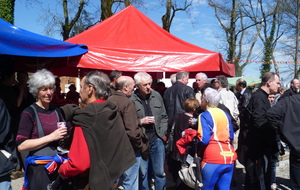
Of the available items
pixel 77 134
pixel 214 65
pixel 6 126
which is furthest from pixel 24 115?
pixel 214 65

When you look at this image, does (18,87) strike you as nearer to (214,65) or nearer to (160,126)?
(160,126)

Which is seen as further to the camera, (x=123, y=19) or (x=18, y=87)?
(x=123, y=19)

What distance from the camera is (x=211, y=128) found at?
3277mm

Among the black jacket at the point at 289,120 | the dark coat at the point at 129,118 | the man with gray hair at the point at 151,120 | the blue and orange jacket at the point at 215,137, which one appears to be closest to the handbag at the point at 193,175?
the blue and orange jacket at the point at 215,137

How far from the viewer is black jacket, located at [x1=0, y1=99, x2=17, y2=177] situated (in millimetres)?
2535

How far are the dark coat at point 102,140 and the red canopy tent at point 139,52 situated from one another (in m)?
2.36

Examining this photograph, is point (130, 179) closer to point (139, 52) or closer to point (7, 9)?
point (139, 52)

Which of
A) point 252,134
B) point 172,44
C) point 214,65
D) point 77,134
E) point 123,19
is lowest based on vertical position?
point 252,134

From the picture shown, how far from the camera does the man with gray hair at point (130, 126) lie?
11.1ft

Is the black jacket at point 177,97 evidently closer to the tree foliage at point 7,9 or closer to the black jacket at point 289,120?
the black jacket at point 289,120

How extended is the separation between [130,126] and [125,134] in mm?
972

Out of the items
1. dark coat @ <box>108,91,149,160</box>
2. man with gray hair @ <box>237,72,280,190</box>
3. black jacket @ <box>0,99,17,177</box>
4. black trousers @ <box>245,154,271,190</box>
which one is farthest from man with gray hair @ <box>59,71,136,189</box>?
black trousers @ <box>245,154,271,190</box>

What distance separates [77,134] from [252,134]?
2884mm

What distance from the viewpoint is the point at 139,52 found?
4875 mm
